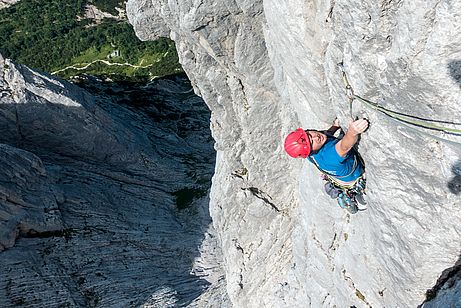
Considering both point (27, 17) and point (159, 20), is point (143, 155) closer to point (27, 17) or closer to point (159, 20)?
point (159, 20)

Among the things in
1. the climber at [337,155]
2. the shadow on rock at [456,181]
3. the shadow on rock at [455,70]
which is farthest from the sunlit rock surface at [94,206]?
the shadow on rock at [455,70]

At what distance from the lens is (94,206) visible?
34562 mm

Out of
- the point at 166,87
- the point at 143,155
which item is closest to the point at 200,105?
the point at 166,87

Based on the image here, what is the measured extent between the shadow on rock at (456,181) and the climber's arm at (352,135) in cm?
203

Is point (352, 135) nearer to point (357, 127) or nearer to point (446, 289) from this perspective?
point (357, 127)

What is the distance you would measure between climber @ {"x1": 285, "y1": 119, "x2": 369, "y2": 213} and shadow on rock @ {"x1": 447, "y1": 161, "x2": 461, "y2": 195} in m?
2.03

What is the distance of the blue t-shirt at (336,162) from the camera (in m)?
10.2

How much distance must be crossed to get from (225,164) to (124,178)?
18.3m

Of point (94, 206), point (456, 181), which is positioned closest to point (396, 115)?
point (456, 181)

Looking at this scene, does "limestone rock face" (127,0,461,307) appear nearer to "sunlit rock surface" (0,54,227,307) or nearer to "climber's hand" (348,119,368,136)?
"climber's hand" (348,119,368,136)

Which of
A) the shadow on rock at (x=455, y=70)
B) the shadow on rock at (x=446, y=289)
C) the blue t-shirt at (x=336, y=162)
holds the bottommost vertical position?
the shadow on rock at (x=446, y=289)

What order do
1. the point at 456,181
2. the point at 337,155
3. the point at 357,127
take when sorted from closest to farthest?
the point at 456,181
the point at 357,127
the point at 337,155

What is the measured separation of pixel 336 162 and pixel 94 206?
91.4ft

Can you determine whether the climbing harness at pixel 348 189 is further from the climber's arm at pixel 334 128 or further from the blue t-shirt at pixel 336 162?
the climber's arm at pixel 334 128
